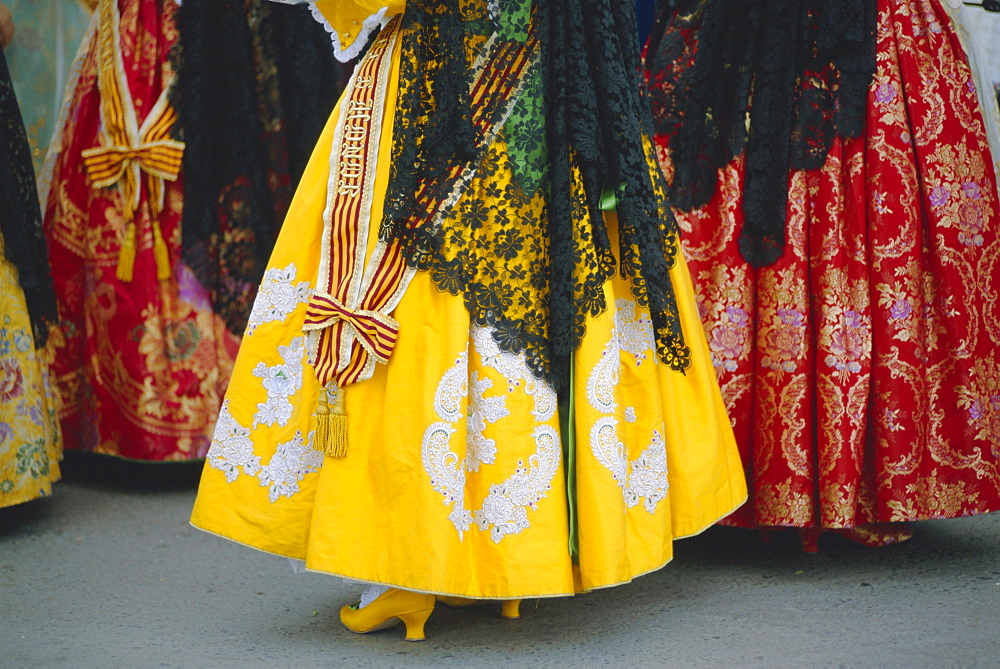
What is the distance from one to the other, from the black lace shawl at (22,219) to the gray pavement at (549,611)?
68 cm

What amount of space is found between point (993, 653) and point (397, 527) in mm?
1225

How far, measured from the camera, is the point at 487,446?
6.64 ft

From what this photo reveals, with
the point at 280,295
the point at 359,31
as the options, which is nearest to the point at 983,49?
the point at 359,31

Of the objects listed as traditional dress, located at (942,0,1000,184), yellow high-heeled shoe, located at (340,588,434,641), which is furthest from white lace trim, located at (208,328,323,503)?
traditional dress, located at (942,0,1000,184)

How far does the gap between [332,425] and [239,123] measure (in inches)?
65.6

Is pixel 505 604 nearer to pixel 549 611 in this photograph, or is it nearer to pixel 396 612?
pixel 549 611

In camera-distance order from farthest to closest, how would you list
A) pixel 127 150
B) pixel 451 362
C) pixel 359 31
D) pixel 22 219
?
pixel 127 150
pixel 22 219
pixel 359 31
pixel 451 362

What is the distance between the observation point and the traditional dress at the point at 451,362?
1999 millimetres

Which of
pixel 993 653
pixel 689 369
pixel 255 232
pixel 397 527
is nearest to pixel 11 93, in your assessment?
pixel 255 232

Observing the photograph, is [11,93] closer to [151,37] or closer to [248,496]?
[151,37]

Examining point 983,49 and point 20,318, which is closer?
point 983,49

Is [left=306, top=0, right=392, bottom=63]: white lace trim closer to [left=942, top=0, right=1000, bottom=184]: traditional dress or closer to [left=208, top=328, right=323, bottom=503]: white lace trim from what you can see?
[left=208, top=328, right=323, bottom=503]: white lace trim

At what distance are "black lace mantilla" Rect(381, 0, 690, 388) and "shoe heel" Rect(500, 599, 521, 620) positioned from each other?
558 millimetres

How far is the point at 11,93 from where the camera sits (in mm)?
3039
